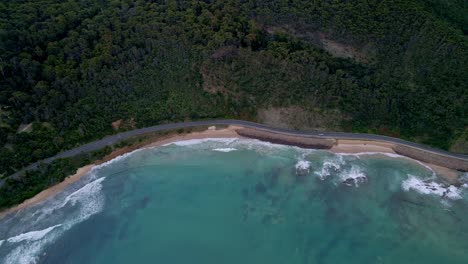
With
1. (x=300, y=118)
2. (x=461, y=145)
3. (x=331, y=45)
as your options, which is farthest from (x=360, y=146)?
(x=331, y=45)

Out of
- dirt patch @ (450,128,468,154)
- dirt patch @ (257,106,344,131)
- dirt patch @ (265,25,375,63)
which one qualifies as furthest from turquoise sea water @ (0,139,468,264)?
dirt patch @ (265,25,375,63)

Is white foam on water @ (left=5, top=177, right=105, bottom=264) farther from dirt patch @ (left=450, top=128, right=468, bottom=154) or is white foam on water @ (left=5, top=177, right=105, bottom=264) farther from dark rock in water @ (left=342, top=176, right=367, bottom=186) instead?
dirt patch @ (left=450, top=128, right=468, bottom=154)

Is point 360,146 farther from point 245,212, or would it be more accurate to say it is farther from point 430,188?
point 245,212

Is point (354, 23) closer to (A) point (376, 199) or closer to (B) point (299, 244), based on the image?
(A) point (376, 199)

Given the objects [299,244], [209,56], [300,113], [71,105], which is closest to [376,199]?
[299,244]

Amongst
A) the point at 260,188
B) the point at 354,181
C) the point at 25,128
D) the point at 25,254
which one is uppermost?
the point at 25,128

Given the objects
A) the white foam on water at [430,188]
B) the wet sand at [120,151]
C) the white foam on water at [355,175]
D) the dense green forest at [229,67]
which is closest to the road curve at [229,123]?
the dense green forest at [229,67]

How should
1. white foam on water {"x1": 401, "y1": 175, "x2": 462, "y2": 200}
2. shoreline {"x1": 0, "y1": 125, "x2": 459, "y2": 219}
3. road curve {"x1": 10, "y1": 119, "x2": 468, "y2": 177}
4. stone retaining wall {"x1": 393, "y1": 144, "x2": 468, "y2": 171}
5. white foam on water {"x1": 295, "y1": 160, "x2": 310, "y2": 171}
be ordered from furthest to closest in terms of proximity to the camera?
road curve {"x1": 10, "y1": 119, "x2": 468, "y2": 177} < white foam on water {"x1": 295, "y1": 160, "x2": 310, "y2": 171} < stone retaining wall {"x1": 393, "y1": 144, "x2": 468, "y2": 171} < white foam on water {"x1": 401, "y1": 175, "x2": 462, "y2": 200} < shoreline {"x1": 0, "y1": 125, "x2": 459, "y2": 219}
